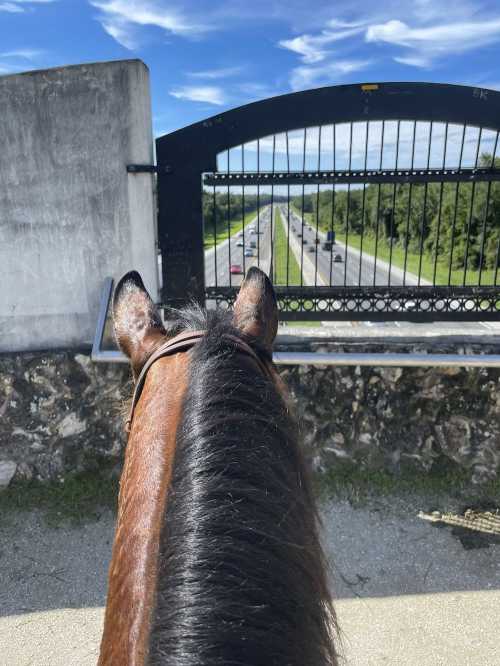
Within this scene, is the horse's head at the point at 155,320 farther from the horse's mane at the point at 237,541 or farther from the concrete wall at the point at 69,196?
the concrete wall at the point at 69,196

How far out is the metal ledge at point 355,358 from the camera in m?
3.75

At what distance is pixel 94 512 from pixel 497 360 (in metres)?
3.26

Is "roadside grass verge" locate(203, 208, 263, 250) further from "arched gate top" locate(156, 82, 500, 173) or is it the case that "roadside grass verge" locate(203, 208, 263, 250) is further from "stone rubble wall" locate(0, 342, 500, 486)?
"stone rubble wall" locate(0, 342, 500, 486)

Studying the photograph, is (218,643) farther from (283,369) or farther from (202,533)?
(283,369)

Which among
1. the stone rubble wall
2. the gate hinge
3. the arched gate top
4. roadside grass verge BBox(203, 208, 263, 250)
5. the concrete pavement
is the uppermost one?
the arched gate top

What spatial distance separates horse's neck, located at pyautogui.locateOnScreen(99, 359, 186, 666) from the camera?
0.86 meters

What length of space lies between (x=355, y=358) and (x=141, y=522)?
9.92ft

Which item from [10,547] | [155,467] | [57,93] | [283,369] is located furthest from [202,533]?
[57,93]

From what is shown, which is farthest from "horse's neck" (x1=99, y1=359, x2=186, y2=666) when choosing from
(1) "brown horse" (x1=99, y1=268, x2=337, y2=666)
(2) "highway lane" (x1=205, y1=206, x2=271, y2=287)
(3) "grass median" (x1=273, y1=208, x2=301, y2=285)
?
(3) "grass median" (x1=273, y1=208, x2=301, y2=285)

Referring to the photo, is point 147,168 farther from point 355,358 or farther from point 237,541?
point 237,541

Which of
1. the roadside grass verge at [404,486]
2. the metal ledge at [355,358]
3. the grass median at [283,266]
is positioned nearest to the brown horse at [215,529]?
the metal ledge at [355,358]

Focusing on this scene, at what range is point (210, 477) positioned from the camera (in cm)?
95

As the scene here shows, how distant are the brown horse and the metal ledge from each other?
2.54 metres

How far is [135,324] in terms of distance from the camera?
1.74m
